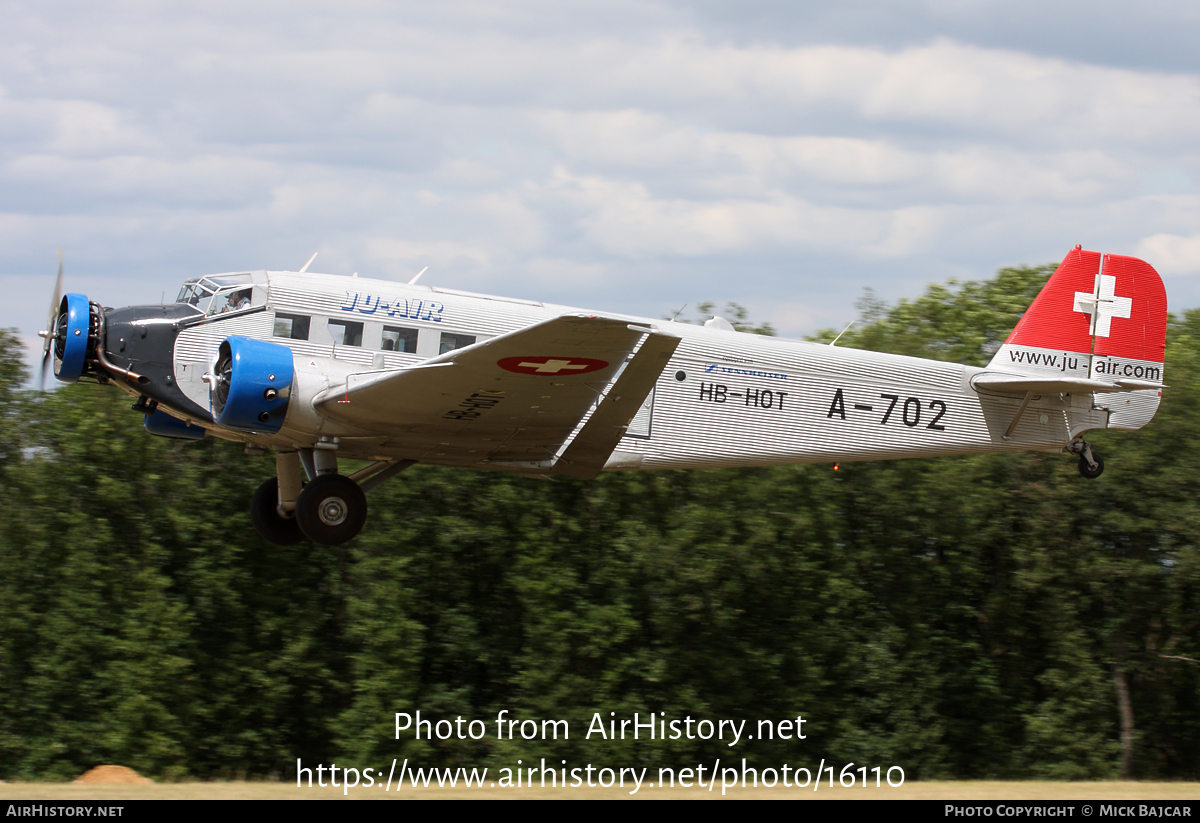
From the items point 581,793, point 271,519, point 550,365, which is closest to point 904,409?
point 550,365

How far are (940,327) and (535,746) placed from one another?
1127 cm

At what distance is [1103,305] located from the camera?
43.1 feet

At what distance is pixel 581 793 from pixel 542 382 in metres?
4.26

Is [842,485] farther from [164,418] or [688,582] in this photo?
[164,418]

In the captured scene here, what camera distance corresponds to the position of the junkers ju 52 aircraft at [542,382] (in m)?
9.41

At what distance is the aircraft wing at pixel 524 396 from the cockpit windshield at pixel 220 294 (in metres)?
1.41

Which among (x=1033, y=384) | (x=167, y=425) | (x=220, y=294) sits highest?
(x=220, y=294)

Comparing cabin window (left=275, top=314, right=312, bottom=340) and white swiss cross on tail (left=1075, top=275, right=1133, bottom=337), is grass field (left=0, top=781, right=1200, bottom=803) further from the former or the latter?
white swiss cross on tail (left=1075, top=275, right=1133, bottom=337)

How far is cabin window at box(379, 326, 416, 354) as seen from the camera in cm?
1044

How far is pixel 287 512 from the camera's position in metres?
11.6

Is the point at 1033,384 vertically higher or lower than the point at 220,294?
lower

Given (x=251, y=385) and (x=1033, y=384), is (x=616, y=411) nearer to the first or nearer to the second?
(x=251, y=385)

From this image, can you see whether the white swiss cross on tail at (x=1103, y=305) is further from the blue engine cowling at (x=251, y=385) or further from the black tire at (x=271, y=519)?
the black tire at (x=271, y=519)
